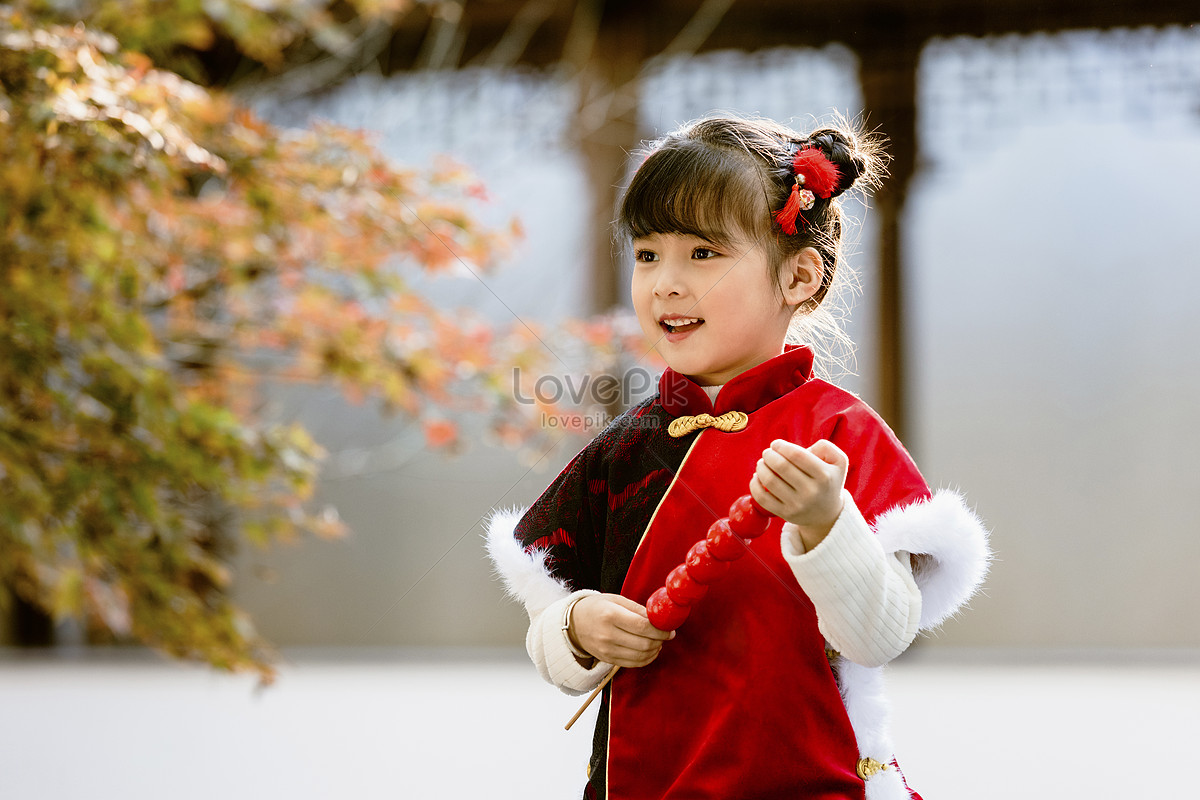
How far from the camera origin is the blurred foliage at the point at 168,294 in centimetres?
156

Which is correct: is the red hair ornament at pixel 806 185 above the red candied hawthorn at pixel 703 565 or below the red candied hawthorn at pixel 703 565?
above

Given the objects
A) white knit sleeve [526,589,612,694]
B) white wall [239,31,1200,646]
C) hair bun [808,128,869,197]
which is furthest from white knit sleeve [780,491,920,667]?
white wall [239,31,1200,646]

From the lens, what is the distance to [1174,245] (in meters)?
3.41

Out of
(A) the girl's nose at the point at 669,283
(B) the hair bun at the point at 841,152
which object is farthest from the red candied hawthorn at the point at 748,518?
(B) the hair bun at the point at 841,152

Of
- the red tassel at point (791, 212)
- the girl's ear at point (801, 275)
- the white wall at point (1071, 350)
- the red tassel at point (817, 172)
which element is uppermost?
the red tassel at point (817, 172)

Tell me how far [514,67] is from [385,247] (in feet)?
6.13

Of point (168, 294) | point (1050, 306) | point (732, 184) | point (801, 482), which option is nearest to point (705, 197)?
point (732, 184)

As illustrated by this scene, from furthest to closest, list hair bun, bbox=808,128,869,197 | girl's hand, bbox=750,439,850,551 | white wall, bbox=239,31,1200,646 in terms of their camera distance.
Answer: white wall, bbox=239,31,1200,646
hair bun, bbox=808,128,869,197
girl's hand, bbox=750,439,850,551

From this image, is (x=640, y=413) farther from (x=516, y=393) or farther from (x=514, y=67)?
(x=514, y=67)

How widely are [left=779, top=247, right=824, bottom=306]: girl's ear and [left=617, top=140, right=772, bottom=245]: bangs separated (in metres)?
0.05

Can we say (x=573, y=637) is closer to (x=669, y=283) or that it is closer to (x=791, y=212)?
(x=669, y=283)

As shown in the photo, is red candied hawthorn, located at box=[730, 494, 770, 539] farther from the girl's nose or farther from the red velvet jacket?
the girl's nose

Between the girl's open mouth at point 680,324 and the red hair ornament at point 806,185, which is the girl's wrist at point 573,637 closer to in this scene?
the girl's open mouth at point 680,324

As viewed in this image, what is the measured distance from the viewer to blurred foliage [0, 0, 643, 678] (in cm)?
156
